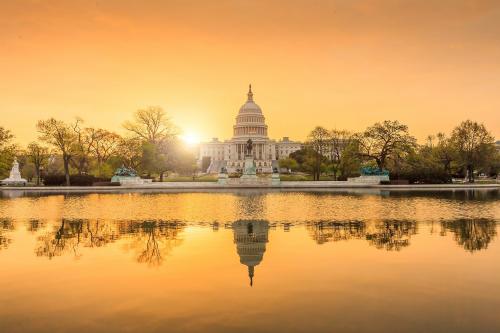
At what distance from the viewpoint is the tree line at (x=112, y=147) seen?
6906cm

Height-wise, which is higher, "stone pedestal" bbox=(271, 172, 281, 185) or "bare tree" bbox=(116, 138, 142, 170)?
"bare tree" bbox=(116, 138, 142, 170)

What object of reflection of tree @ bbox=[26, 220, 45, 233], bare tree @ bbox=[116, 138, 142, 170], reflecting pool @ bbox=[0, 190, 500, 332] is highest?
bare tree @ bbox=[116, 138, 142, 170]

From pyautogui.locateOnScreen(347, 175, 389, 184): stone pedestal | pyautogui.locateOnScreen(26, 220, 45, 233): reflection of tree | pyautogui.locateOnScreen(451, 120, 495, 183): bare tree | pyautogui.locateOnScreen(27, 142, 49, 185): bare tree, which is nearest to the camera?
pyautogui.locateOnScreen(26, 220, 45, 233): reflection of tree

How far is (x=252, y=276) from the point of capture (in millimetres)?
12250

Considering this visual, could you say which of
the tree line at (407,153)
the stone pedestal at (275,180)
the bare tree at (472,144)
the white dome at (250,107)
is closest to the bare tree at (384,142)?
the tree line at (407,153)

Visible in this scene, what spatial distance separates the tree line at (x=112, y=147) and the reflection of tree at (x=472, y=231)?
5286 centimetres

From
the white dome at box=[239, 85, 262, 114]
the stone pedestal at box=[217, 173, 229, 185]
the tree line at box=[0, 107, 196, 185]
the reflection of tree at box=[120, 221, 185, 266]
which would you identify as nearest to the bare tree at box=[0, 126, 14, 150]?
the tree line at box=[0, 107, 196, 185]

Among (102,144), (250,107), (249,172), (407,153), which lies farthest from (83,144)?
(250,107)

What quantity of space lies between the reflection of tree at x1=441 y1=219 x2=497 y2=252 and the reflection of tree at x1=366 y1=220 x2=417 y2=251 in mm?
1461

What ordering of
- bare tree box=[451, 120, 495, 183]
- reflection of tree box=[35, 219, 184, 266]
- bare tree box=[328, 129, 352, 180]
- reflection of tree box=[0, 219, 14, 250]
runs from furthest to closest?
bare tree box=[328, 129, 352, 180], bare tree box=[451, 120, 495, 183], reflection of tree box=[0, 219, 14, 250], reflection of tree box=[35, 219, 184, 266]

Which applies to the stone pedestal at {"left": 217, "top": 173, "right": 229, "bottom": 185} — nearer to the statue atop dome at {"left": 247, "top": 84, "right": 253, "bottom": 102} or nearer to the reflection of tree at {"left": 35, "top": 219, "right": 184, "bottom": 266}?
the reflection of tree at {"left": 35, "top": 219, "right": 184, "bottom": 266}

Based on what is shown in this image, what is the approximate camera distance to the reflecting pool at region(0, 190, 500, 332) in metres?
8.98

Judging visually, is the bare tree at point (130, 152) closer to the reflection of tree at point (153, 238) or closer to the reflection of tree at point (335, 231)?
the reflection of tree at point (153, 238)

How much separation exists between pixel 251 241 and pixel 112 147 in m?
63.7
